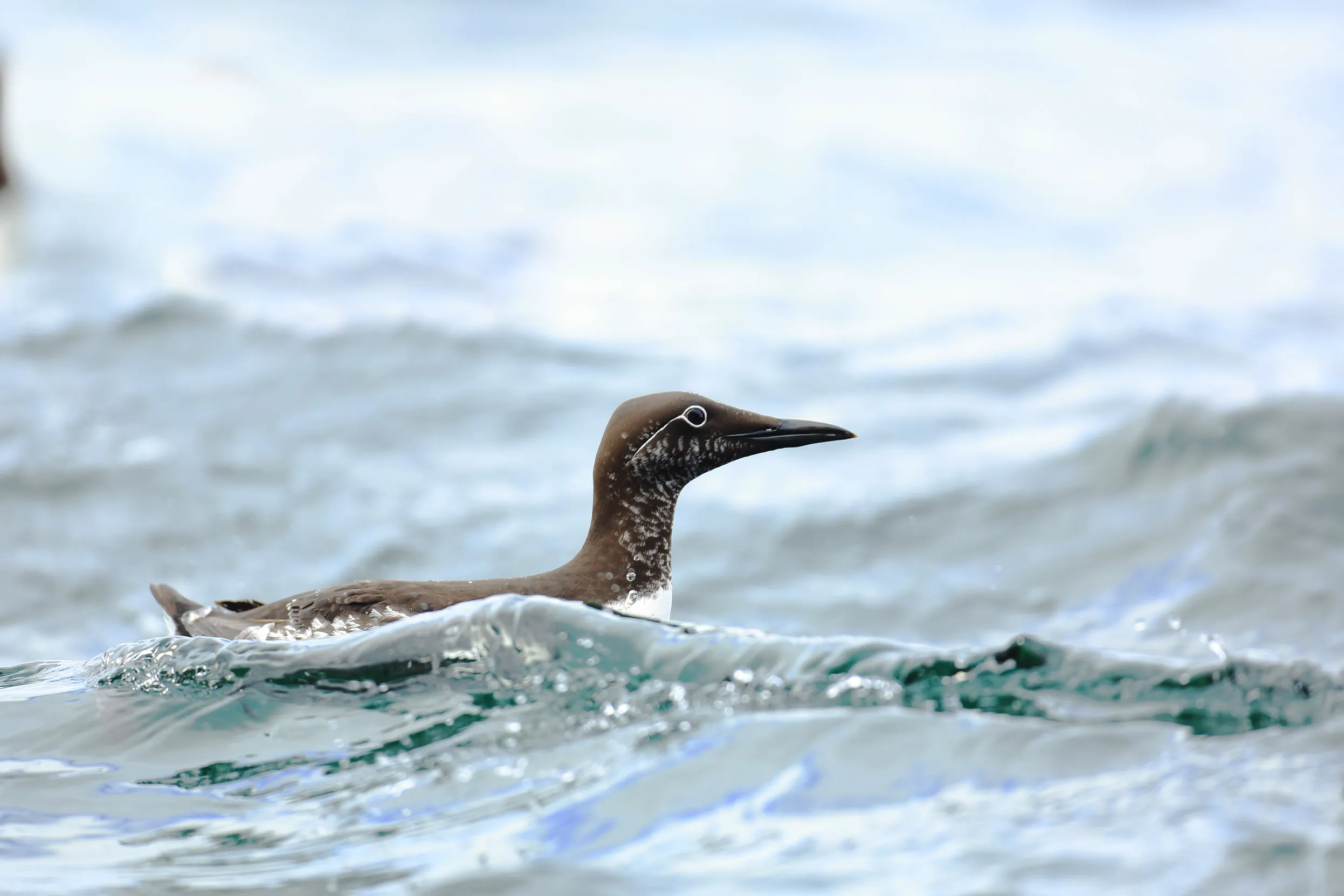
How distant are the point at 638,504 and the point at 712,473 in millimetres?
6605

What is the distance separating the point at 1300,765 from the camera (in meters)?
4.18

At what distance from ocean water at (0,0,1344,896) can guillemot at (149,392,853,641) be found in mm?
366

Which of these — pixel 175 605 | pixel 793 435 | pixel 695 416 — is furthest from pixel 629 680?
pixel 175 605

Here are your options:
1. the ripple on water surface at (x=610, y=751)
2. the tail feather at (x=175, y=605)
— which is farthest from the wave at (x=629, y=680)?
the tail feather at (x=175, y=605)

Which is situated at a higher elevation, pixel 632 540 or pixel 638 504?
pixel 638 504

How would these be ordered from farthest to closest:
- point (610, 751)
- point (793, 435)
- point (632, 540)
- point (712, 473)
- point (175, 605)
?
1. point (712, 473)
2. point (175, 605)
3. point (793, 435)
4. point (632, 540)
5. point (610, 751)

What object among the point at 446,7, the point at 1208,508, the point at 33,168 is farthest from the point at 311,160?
the point at 1208,508

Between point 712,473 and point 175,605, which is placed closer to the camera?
point 175,605

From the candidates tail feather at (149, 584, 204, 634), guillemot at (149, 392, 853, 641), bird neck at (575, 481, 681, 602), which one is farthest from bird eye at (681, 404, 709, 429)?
tail feather at (149, 584, 204, 634)

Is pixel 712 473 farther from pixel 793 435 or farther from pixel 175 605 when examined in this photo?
pixel 175 605

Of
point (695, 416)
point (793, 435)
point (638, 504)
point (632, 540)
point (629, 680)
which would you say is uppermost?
point (695, 416)

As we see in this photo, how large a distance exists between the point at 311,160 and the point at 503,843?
17.0m

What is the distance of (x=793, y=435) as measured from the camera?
20.2ft

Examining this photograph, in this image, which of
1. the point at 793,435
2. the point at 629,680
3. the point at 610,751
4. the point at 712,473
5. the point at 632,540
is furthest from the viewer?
the point at 712,473
